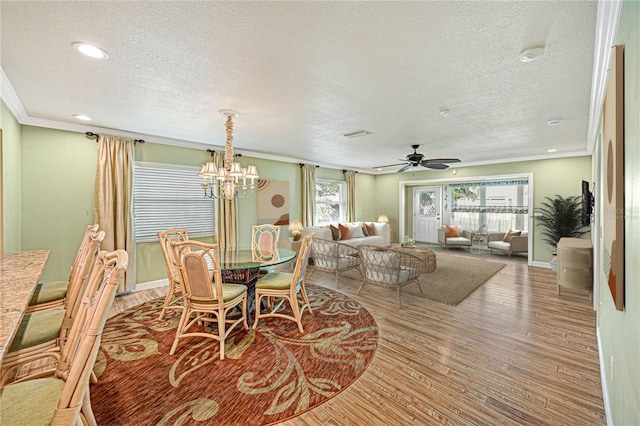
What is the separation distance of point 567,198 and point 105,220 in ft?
27.9

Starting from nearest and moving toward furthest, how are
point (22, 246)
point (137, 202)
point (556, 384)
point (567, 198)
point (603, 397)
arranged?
point (603, 397), point (556, 384), point (22, 246), point (137, 202), point (567, 198)

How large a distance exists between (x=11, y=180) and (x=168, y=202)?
1864mm

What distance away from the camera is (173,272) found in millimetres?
3150

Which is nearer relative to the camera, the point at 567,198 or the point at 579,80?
the point at 579,80

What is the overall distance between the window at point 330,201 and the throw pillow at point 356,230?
0.79 metres

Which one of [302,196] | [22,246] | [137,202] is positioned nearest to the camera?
[22,246]

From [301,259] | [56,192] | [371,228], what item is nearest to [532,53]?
[301,259]

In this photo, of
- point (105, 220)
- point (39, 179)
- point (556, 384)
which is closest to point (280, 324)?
point (556, 384)

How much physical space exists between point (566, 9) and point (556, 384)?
2572 mm

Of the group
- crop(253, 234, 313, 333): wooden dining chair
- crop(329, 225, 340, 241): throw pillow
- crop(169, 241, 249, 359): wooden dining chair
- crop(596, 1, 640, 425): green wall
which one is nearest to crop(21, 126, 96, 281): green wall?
crop(169, 241, 249, 359): wooden dining chair

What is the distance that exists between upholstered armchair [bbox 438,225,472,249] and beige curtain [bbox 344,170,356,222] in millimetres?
2700

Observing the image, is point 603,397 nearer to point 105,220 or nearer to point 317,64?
point 317,64

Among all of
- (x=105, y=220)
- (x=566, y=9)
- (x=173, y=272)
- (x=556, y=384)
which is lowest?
(x=556, y=384)

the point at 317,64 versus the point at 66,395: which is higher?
the point at 317,64
